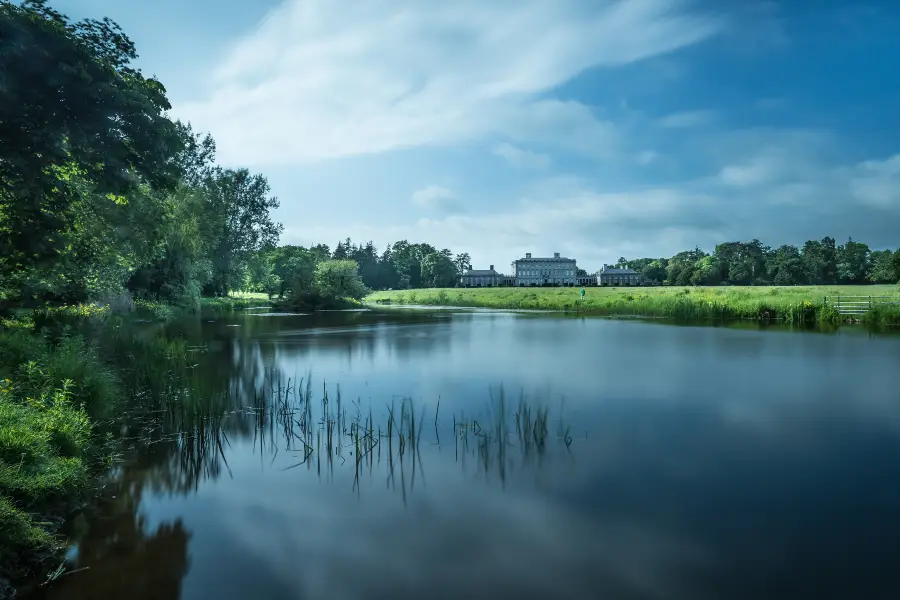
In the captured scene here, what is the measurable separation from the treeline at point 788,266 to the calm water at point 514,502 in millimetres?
110080

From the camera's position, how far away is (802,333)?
99.3ft

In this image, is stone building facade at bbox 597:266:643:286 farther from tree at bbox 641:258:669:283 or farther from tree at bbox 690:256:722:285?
tree at bbox 690:256:722:285

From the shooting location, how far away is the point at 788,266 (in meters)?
124

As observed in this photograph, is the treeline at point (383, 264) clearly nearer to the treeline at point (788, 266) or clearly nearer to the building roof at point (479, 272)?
the building roof at point (479, 272)

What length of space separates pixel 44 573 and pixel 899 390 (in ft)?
66.0

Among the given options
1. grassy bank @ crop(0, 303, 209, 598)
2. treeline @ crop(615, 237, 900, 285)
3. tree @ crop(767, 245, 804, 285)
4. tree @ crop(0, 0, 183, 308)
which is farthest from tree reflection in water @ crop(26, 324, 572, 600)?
tree @ crop(767, 245, 804, 285)

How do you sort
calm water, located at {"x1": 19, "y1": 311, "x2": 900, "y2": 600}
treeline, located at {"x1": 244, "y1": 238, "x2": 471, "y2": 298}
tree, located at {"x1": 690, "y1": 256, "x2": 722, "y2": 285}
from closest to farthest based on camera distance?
calm water, located at {"x1": 19, "y1": 311, "x2": 900, "y2": 600}, treeline, located at {"x1": 244, "y1": 238, "x2": 471, "y2": 298}, tree, located at {"x1": 690, "y1": 256, "x2": 722, "y2": 285}

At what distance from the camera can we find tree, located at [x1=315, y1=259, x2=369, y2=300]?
201 ft

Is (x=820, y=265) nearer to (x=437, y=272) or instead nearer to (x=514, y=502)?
(x=437, y=272)

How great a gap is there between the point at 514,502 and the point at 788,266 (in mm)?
141238

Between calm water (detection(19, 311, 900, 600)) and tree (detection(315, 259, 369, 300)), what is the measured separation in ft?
153

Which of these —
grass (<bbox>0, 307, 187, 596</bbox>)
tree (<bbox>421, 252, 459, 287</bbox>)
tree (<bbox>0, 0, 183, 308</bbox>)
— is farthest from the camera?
tree (<bbox>421, 252, 459, 287</bbox>)

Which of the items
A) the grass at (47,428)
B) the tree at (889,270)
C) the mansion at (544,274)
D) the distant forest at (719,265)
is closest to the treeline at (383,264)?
the distant forest at (719,265)

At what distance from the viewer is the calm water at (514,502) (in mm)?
5500
